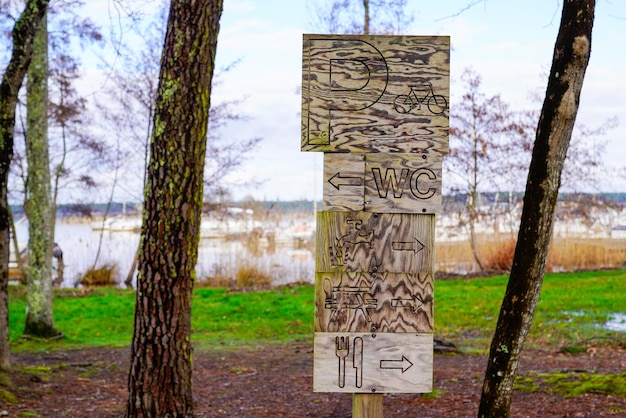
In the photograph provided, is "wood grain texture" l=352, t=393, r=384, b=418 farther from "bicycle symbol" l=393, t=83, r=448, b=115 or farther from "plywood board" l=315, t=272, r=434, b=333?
"bicycle symbol" l=393, t=83, r=448, b=115

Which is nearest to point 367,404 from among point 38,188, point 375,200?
point 375,200

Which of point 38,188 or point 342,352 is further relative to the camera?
point 38,188

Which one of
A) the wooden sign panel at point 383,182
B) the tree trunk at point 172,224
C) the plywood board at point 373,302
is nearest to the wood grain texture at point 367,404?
the plywood board at point 373,302

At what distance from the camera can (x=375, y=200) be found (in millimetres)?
2805

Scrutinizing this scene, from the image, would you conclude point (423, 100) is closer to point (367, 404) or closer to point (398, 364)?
point (398, 364)

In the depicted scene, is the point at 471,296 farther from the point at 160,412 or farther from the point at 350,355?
the point at 350,355

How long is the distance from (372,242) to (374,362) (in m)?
0.51

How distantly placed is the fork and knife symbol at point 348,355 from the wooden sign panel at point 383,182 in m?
0.56

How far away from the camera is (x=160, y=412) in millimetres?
4051

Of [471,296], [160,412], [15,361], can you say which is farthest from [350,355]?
[471,296]

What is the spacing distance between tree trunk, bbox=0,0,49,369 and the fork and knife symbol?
3.52m

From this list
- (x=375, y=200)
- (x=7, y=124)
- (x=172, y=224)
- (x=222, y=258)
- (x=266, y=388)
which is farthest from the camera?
(x=222, y=258)

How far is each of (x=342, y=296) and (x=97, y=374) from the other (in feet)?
14.0

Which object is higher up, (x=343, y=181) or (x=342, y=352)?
(x=343, y=181)
